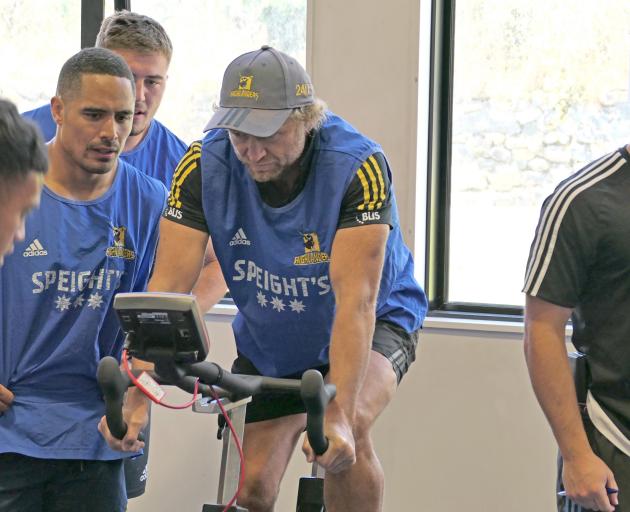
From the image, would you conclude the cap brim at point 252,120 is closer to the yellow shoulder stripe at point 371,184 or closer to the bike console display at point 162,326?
the yellow shoulder stripe at point 371,184

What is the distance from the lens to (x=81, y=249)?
2453mm

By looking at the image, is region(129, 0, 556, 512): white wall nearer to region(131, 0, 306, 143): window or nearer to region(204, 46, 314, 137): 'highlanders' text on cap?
region(131, 0, 306, 143): window

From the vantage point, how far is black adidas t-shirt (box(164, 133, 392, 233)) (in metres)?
2.32

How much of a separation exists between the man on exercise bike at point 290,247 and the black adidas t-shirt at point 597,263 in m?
0.37

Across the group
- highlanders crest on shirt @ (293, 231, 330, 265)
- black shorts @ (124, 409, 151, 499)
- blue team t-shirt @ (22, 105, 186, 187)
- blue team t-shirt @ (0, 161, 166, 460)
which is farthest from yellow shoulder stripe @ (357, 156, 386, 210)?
black shorts @ (124, 409, 151, 499)

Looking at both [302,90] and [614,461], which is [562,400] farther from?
[302,90]

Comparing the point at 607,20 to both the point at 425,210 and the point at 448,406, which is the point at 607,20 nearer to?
the point at 425,210

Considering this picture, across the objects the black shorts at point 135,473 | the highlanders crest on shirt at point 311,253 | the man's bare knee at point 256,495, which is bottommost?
the black shorts at point 135,473

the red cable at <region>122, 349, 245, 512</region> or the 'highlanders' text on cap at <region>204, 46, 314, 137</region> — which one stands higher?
the 'highlanders' text on cap at <region>204, 46, 314, 137</region>

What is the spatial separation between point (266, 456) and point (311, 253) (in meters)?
0.52

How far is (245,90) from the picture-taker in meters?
2.28

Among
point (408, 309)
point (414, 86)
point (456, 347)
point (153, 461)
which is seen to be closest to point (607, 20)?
point (414, 86)

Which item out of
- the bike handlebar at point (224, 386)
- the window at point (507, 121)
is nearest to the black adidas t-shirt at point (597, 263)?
the bike handlebar at point (224, 386)

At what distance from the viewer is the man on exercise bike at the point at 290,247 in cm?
225
